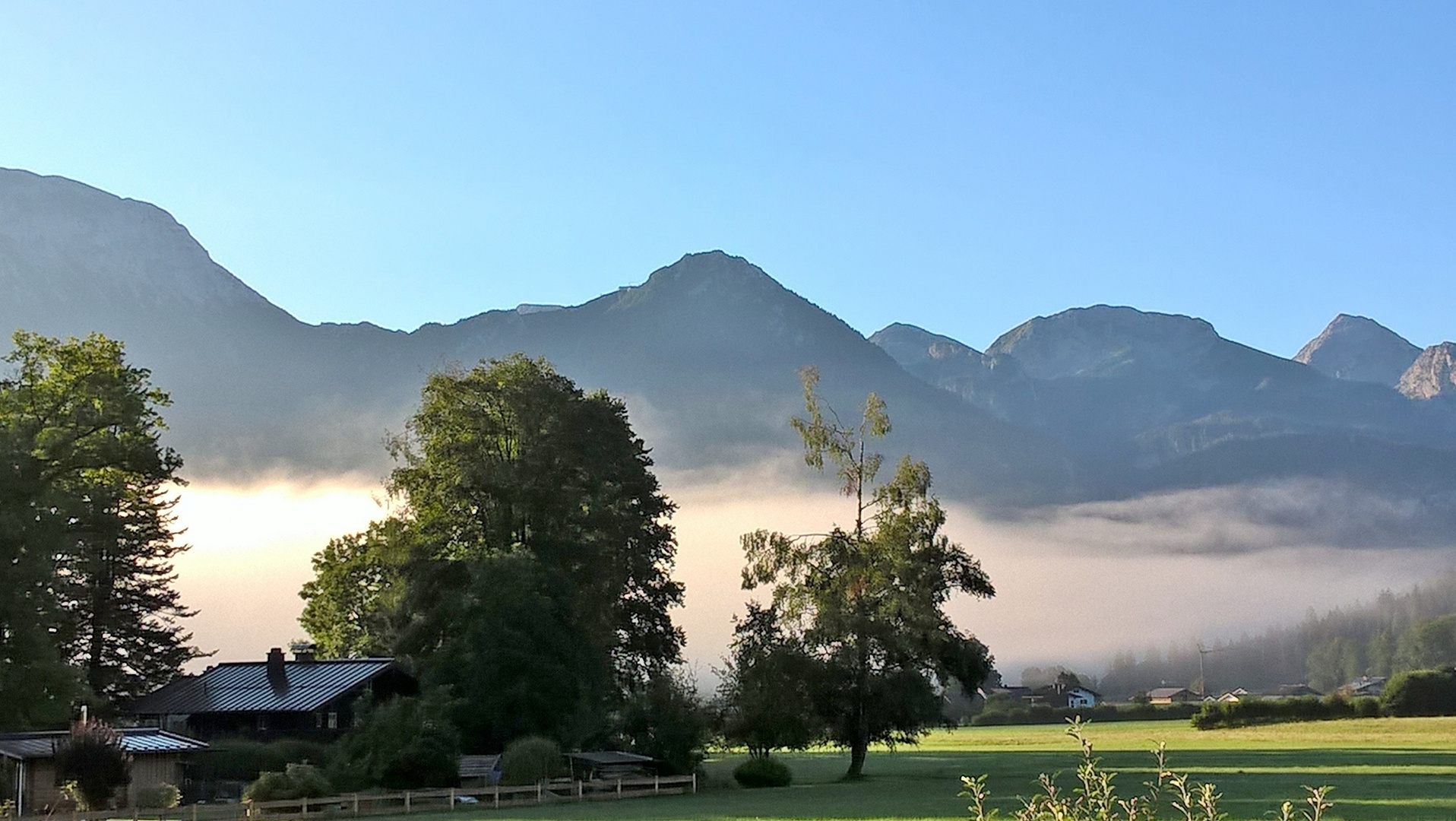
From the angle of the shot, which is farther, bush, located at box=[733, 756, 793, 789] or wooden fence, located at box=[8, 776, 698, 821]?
bush, located at box=[733, 756, 793, 789]

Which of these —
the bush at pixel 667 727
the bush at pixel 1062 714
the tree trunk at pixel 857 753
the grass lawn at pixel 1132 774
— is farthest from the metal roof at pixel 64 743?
the bush at pixel 1062 714

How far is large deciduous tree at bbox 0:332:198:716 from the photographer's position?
2163 inches

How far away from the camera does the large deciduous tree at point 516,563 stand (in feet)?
201

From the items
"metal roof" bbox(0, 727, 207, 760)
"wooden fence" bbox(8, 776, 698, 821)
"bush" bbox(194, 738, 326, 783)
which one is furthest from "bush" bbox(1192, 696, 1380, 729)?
"metal roof" bbox(0, 727, 207, 760)

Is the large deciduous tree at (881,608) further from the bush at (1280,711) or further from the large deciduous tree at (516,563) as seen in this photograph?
the bush at (1280,711)

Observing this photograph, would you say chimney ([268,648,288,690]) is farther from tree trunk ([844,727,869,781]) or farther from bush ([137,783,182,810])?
tree trunk ([844,727,869,781])

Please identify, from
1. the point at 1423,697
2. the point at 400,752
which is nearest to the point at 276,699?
the point at 400,752

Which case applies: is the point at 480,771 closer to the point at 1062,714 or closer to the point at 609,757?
the point at 609,757

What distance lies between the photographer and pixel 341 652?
78812 millimetres

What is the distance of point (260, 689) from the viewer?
6525 centimetres

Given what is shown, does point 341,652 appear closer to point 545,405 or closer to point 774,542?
point 545,405

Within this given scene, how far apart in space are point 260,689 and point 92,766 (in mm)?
19712

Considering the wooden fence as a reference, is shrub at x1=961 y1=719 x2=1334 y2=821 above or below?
above

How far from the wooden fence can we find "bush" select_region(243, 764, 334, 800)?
19.5 inches
